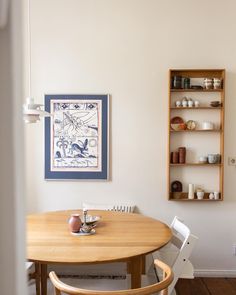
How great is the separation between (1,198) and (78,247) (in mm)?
1542

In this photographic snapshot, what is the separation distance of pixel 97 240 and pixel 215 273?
179 centimetres

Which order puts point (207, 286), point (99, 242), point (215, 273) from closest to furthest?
point (99, 242), point (207, 286), point (215, 273)

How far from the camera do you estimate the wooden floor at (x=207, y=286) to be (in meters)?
2.89

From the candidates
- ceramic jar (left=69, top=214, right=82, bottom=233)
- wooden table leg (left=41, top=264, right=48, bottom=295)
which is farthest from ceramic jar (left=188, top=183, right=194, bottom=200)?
wooden table leg (left=41, top=264, right=48, bottom=295)

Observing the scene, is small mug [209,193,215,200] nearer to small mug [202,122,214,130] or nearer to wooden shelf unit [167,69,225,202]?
wooden shelf unit [167,69,225,202]

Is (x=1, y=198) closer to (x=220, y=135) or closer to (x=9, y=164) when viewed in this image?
(x=9, y=164)

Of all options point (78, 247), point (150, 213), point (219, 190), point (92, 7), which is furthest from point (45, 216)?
point (92, 7)

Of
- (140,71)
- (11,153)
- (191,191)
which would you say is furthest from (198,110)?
(11,153)

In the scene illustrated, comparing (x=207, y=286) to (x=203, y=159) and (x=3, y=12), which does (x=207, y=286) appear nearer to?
(x=203, y=159)

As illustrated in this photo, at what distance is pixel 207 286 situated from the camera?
9.91 ft

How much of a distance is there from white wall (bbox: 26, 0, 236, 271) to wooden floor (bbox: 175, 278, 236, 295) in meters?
0.15

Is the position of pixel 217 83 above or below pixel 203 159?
above

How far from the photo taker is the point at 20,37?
0.46 metres

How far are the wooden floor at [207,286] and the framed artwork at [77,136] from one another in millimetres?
1294
